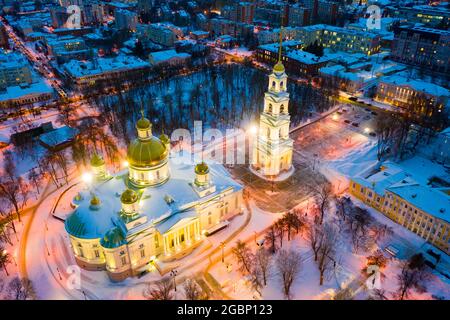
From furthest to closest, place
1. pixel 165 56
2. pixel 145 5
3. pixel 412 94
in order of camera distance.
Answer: pixel 145 5 → pixel 165 56 → pixel 412 94

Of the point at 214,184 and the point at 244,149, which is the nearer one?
the point at 214,184

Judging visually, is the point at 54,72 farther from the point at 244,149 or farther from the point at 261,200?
the point at 261,200

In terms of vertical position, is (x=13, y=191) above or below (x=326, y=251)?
above

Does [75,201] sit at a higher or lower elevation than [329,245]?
higher

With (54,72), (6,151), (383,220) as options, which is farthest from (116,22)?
(383,220)

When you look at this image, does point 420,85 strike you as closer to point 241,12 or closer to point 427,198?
point 427,198

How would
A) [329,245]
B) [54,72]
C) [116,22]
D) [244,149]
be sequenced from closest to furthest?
[329,245] < [244,149] < [54,72] < [116,22]

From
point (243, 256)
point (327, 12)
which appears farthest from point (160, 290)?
point (327, 12)
